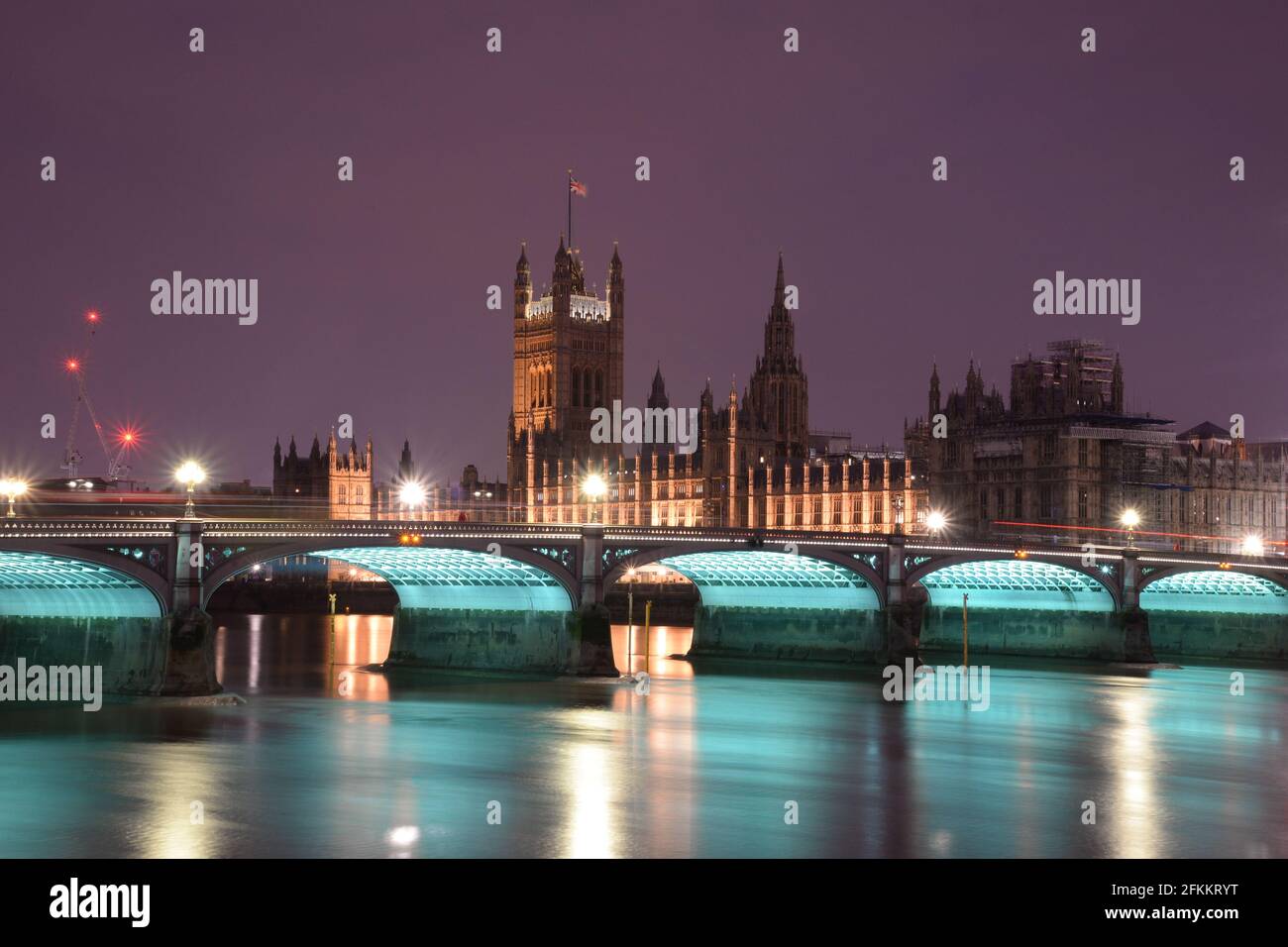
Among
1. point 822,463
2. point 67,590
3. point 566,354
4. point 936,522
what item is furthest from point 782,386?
point 67,590

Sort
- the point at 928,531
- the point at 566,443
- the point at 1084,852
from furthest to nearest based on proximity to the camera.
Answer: the point at 566,443 → the point at 928,531 → the point at 1084,852

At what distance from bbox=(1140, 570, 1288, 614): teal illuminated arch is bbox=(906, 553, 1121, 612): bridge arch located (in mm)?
4448

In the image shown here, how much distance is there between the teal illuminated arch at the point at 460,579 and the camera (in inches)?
2635

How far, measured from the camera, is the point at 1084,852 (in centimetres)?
3312

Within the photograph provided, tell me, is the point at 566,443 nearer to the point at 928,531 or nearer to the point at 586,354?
the point at 586,354

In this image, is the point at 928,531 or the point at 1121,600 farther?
the point at 928,531

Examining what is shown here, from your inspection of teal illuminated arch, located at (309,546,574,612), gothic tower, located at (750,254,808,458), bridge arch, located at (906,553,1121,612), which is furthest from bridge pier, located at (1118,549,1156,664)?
gothic tower, located at (750,254,808,458)

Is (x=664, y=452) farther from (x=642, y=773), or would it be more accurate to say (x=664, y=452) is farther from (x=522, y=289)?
(x=642, y=773)

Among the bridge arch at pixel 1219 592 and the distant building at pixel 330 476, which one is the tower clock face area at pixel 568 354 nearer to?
the distant building at pixel 330 476

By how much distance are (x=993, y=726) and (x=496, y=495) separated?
128980mm

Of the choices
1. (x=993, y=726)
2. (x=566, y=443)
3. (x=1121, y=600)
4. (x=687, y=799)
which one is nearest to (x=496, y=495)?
(x=566, y=443)

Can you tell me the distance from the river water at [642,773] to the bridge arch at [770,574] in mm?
6308

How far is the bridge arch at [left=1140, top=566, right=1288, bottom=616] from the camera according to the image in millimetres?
87812

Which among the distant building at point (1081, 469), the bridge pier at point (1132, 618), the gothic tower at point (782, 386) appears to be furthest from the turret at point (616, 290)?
the bridge pier at point (1132, 618)
